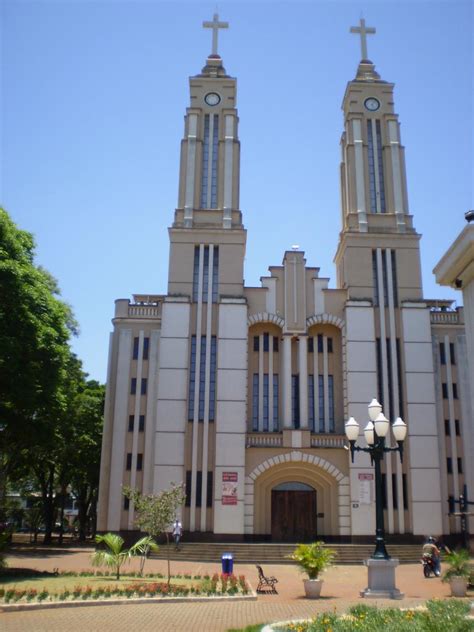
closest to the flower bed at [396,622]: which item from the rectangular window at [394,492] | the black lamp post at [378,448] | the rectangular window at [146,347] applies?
the black lamp post at [378,448]

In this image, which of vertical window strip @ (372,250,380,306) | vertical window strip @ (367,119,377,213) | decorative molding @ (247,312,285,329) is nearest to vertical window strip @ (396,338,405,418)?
vertical window strip @ (372,250,380,306)

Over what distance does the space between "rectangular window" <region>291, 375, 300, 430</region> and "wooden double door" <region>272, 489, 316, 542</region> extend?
3.68 metres

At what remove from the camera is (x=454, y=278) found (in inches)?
407

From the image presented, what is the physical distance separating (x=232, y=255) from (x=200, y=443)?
10.8 meters

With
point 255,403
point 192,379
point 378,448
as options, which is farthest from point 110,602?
point 255,403

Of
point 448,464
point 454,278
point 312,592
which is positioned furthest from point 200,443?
point 454,278

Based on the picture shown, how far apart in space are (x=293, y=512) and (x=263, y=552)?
4.62m

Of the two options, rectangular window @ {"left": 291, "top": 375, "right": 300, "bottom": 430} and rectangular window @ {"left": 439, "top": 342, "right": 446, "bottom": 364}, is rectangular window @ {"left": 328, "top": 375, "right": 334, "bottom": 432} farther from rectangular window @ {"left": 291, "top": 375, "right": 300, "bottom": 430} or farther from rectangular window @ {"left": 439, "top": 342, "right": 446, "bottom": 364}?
rectangular window @ {"left": 439, "top": 342, "right": 446, "bottom": 364}

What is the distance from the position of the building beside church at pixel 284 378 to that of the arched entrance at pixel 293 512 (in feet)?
0.24

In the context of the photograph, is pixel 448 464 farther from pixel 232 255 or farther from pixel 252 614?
pixel 252 614

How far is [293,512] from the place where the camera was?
3316 cm

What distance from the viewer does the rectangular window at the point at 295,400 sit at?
33875mm

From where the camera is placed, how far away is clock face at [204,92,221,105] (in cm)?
3978

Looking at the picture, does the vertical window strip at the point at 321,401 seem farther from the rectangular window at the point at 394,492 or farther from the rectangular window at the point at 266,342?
the rectangular window at the point at 394,492
